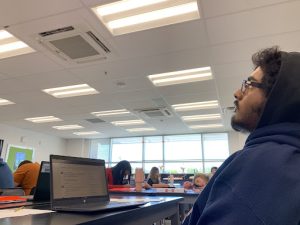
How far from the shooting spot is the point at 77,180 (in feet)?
3.94

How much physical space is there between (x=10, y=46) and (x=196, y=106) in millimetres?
4028

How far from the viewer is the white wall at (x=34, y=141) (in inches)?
308

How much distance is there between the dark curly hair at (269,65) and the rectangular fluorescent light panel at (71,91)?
12.7 feet

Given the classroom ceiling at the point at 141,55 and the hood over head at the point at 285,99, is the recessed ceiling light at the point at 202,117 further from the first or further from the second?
the hood over head at the point at 285,99

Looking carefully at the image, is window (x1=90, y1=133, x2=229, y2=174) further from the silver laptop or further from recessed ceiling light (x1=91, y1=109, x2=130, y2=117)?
the silver laptop

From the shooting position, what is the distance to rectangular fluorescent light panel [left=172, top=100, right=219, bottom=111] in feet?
18.7

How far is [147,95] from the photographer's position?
505 cm

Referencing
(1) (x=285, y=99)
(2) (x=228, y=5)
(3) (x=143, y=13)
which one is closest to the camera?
(1) (x=285, y=99)

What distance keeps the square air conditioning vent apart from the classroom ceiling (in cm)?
6

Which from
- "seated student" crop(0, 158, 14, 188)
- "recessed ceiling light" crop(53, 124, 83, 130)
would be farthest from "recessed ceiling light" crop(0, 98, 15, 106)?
"seated student" crop(0, 158, 14, 188)

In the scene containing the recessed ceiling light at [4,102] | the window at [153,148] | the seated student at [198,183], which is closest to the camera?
the seated student at [198,183]

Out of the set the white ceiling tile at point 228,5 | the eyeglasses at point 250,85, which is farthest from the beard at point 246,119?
the white ceiling tile at point 228,5

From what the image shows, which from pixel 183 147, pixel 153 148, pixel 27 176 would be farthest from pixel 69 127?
pixel 27 176

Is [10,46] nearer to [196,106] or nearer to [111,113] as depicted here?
[111,113]
